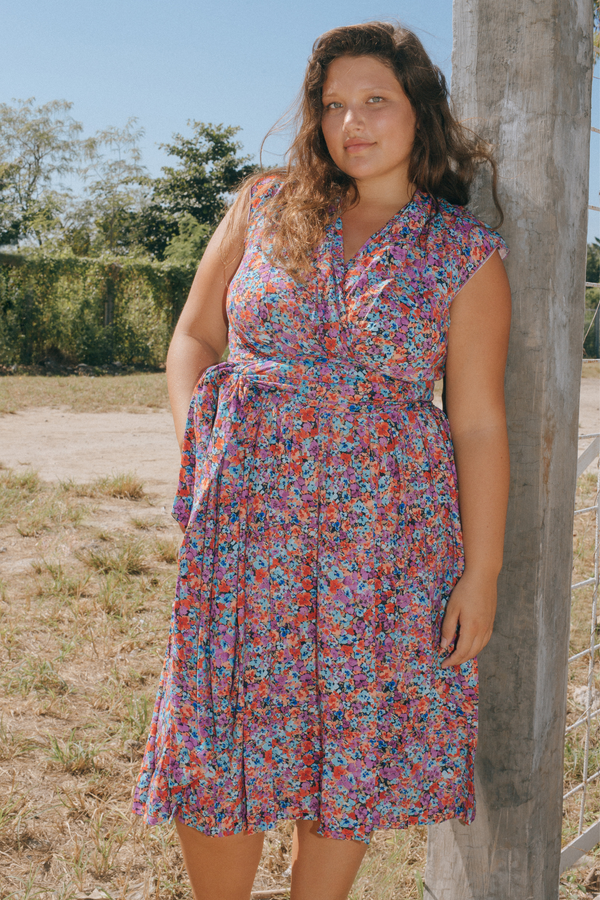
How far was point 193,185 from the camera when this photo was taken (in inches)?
865

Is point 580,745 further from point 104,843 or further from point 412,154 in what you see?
point 412,154

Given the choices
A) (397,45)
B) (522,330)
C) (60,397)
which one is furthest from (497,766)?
(60,397)

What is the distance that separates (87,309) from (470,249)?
43.3 feet

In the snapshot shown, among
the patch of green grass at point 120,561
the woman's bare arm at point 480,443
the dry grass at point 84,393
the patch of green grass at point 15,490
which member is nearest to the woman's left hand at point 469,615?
the woman's bare arm at point 480,443

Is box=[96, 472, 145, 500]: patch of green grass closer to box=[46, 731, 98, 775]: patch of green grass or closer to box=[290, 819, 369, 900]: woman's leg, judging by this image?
box=[46, 731, 98, 775]: patch of green grass

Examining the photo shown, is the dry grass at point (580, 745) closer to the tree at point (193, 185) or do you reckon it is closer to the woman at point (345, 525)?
the woman at point (345, 525)

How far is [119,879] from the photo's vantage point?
1.82 m

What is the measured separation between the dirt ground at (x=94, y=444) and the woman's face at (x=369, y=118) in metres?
3.73

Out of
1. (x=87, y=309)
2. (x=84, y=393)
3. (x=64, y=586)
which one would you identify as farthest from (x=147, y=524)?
(x=87, y=309)

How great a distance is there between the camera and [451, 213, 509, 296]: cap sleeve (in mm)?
1406

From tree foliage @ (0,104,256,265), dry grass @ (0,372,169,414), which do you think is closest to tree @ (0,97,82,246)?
tree foliage @ (0,104,256,265)

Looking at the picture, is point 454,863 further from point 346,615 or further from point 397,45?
point 397,45

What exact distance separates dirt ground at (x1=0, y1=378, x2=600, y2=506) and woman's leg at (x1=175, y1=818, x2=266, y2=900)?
3.59 metres

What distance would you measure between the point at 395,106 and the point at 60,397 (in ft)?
27.8
